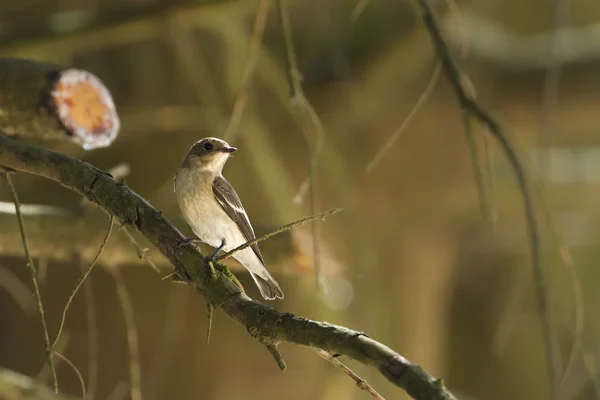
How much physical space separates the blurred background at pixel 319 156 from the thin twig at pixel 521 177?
483mm

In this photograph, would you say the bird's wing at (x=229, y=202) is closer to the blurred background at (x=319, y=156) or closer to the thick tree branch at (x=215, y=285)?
the thick tree branch at (x=215, y=285)

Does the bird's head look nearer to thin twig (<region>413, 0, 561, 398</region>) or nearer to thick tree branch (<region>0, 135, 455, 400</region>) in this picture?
thick tree branch (<region>0, 135, 455, 400</region>)

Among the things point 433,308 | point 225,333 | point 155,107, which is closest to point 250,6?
point 155,107

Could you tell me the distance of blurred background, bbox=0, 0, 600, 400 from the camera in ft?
5.09

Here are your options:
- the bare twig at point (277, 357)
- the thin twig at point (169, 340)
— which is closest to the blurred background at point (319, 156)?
the thin twig at point (169, 340)

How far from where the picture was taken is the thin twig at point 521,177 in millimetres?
747

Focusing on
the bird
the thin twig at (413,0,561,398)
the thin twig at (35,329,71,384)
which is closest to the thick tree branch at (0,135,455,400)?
the bird

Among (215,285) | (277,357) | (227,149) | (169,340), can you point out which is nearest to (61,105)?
(227,149)

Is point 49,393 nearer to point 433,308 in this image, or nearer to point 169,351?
point 169,351

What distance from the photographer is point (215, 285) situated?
60 centimetres

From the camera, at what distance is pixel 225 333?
1773mm

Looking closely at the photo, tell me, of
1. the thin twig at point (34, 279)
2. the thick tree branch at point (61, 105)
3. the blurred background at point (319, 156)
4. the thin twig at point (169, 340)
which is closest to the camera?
the thin twig at point (34, 279)

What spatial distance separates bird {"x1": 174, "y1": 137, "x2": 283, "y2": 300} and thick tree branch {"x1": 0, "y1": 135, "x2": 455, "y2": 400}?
140mm

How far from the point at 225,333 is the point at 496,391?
2699mm
